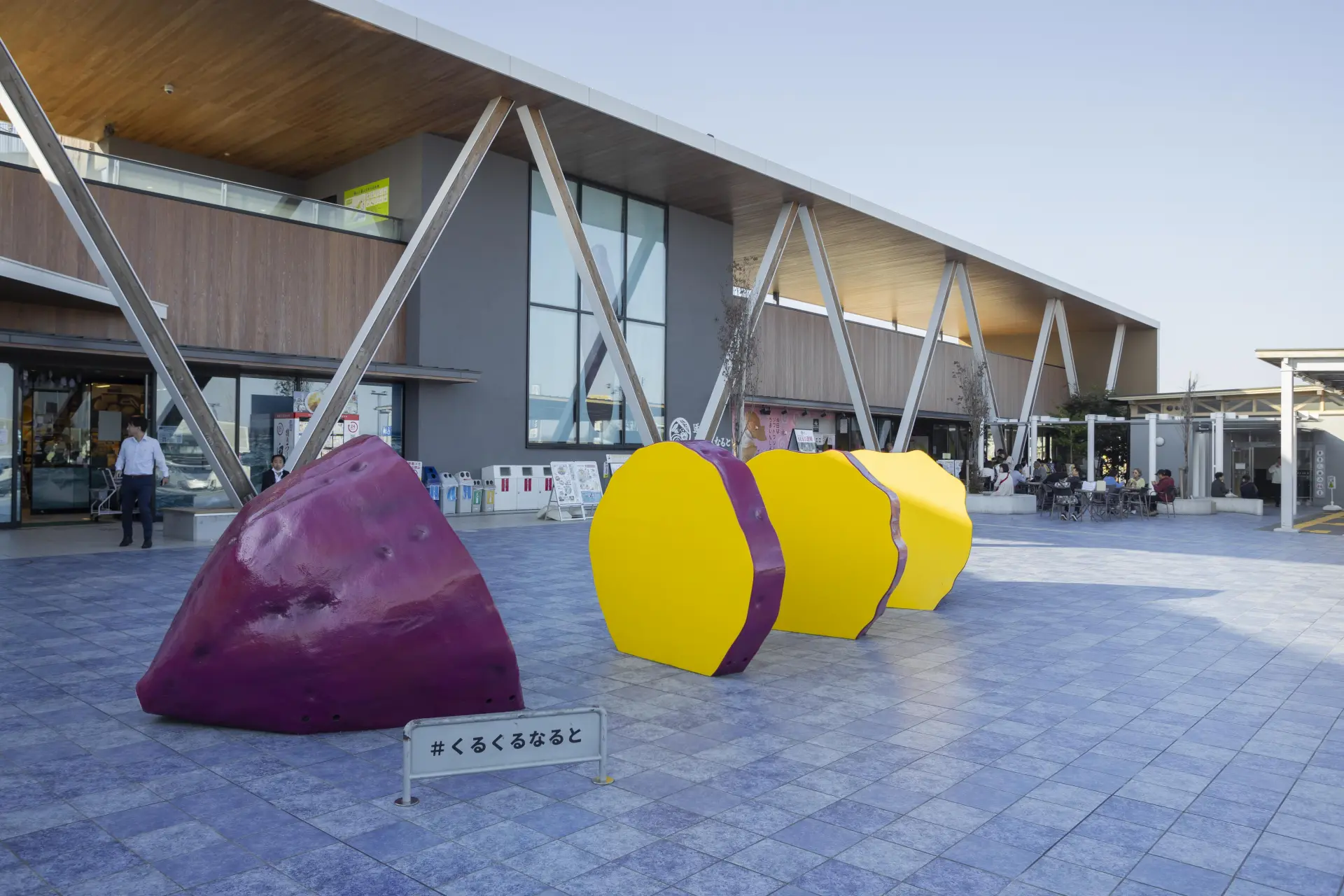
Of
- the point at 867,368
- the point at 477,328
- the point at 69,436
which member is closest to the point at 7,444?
the point at 69,436

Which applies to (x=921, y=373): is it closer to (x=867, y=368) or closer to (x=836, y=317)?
(x=836, y=317)

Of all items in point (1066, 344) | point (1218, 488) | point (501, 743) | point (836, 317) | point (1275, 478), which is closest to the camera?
point (501, 743)

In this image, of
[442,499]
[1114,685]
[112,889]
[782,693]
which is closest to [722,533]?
[782,693]

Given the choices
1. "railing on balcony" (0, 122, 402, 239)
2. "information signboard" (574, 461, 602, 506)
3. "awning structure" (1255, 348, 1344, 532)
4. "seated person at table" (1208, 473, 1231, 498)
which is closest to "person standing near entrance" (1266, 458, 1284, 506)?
"seated person at table" (1208, 473, 1231, 498)

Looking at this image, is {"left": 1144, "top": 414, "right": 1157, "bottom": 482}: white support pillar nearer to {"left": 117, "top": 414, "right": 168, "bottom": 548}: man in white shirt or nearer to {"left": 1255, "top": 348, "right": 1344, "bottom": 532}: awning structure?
{"left": 1255, "top": 348, "right": 1344, "bottom": 532}: awning structure

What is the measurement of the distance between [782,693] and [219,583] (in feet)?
11.8

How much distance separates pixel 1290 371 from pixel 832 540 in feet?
55.7

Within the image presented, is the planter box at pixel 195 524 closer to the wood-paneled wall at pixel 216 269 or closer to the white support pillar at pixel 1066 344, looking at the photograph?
the wood-paneled wall at pixel 216 269

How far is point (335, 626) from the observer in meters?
5.02

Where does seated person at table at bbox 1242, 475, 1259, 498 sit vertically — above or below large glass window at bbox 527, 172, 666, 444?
below

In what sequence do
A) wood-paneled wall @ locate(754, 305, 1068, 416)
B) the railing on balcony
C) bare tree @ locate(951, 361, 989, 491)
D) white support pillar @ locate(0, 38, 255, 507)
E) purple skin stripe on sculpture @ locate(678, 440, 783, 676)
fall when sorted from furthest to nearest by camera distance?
wood-paneled wall @ locate(754, 305, 1068, 416)
bare tree @ locate(951, 361, 989, 491)
the railing on balcony
white support pillar @ locate(0, 38, 255, 507)
purple skin stripe on sculpture @ locate(678, 440, 783, 676)

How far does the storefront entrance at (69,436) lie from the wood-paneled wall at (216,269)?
5.32ft

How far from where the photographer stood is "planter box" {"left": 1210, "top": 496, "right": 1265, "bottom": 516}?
26198 mm

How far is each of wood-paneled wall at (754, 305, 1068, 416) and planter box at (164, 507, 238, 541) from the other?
14.3 meters
